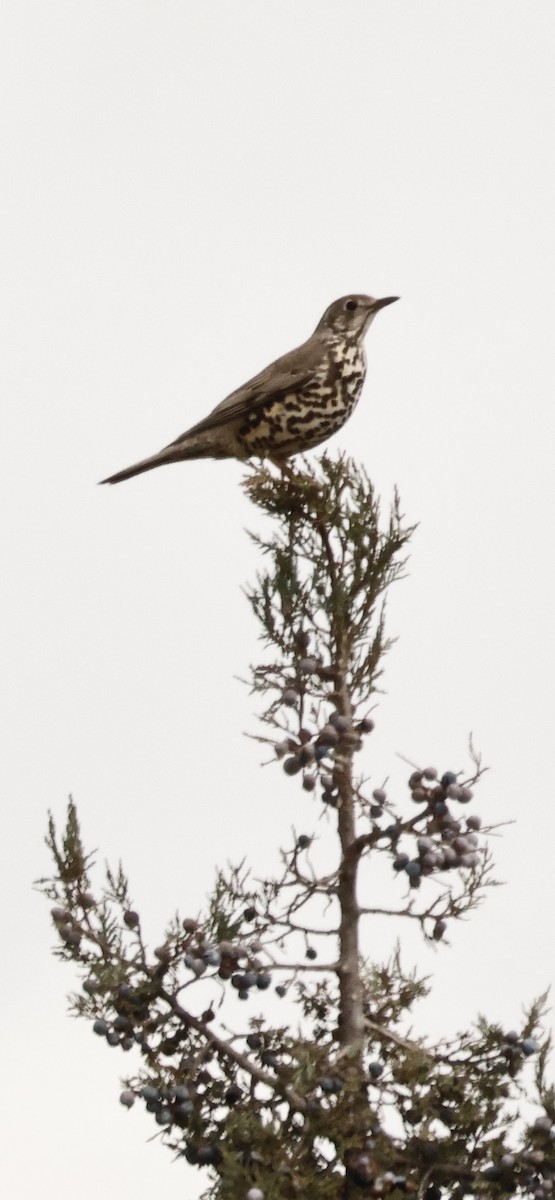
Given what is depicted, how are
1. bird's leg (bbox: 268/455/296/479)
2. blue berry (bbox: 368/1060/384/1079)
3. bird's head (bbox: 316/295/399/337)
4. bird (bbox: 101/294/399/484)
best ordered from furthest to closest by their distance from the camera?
bird's head (bbox: 316/295/399/337), bird (bbox: 101/294/399/484), bird's leg (bbox: 268/455/296/479), blue berry (bbox: 368/1060/384/1079)

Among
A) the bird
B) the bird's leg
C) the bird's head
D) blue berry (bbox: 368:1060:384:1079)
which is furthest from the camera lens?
the bird's head

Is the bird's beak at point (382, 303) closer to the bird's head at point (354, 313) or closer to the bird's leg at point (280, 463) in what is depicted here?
the bird's head at point (354, 313)

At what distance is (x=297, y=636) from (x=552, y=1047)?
1.26 m

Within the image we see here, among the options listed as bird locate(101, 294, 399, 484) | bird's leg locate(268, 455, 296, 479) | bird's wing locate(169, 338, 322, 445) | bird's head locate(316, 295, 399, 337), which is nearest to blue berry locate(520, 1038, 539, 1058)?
bird's leg locate(268, 455, 296, 479)

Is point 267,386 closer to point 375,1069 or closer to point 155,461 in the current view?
point 155,461

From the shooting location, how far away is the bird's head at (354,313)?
5.89 m

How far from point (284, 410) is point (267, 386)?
124 mm

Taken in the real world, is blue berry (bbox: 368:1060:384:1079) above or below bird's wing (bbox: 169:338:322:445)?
below

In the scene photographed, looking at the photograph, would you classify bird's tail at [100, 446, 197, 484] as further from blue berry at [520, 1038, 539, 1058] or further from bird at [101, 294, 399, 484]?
blue berry at [520, 1038, 539, 1058]

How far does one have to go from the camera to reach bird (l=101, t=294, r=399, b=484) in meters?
5.46

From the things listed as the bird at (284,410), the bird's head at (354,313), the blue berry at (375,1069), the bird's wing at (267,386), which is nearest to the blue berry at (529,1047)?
the blue berry at (375,1069)

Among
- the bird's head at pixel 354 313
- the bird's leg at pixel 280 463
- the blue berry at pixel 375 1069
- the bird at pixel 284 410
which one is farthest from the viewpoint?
the bird's head at pixel 354 313

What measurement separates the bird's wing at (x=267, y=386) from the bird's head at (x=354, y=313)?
0.25 meters

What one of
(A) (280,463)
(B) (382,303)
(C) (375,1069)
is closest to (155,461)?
(A) (280,463)
